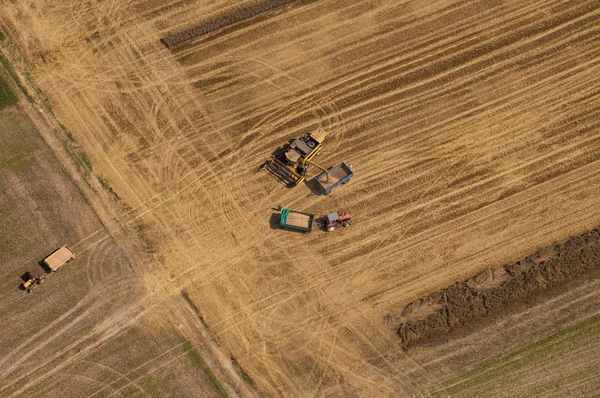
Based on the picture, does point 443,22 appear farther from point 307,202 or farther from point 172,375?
point 172,375

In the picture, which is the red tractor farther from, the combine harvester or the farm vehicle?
the farm vehicle

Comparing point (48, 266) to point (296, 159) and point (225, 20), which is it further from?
point (225, 20)

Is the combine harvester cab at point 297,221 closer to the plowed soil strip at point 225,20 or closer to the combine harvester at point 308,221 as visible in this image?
the combine harvester at point 308,221

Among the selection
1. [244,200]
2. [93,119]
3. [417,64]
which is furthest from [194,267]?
[417,64]

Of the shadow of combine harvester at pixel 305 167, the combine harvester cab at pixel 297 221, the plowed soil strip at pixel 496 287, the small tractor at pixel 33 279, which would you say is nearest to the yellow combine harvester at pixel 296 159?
the shadow of combine harvester at pixel 305 167

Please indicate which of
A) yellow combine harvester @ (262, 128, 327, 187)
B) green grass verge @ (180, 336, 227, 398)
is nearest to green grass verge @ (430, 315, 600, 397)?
green grass verge @ (180, 336, 227, 398)
